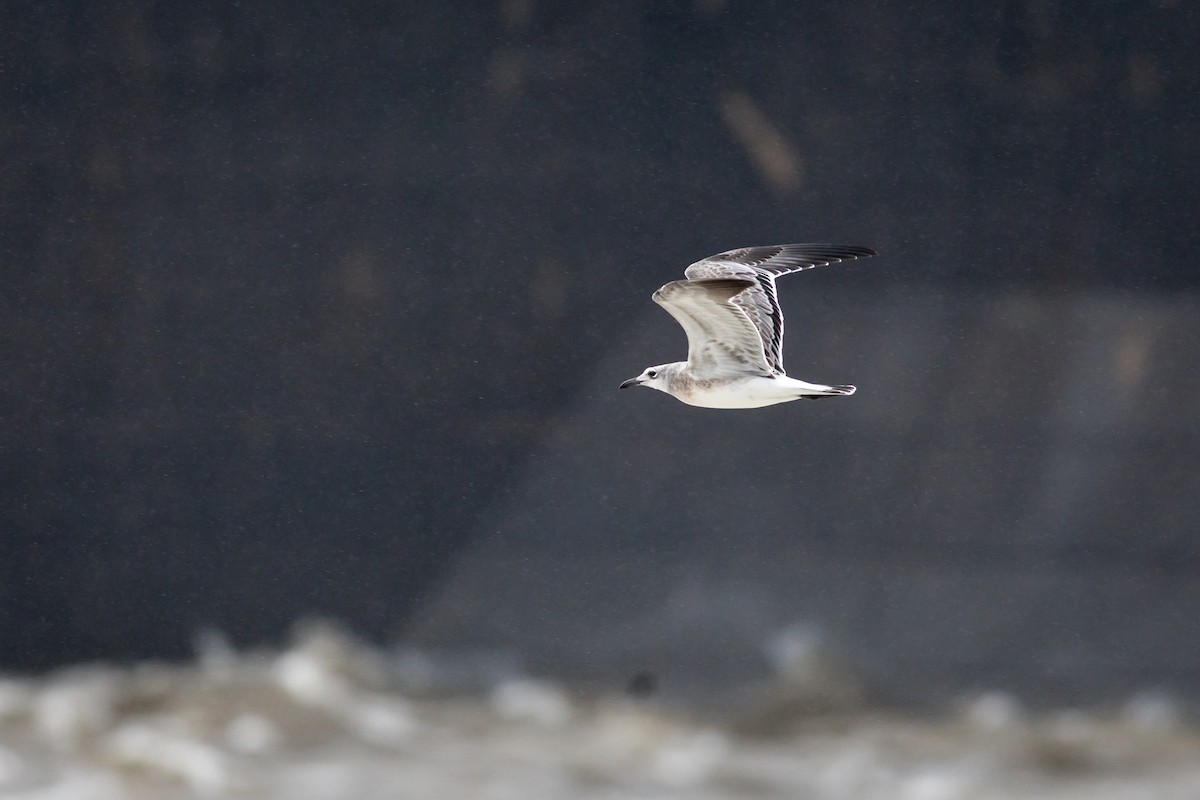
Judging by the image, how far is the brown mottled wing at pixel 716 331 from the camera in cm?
421

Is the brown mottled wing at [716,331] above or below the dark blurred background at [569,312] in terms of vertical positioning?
below

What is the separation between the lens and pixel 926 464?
6164mm

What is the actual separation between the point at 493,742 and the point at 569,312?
186 centimetres

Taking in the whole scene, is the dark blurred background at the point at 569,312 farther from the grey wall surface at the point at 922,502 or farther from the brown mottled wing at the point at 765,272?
the brown mottled wing at the point at 765,272

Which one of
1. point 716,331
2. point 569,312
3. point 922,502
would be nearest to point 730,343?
point 716,331

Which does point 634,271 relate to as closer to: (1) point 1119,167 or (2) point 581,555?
(2) point 581,555

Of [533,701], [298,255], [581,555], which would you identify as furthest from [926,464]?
[298,255]

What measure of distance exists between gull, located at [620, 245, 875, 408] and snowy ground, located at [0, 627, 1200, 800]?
6.76ft

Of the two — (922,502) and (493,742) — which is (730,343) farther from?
(493,742)

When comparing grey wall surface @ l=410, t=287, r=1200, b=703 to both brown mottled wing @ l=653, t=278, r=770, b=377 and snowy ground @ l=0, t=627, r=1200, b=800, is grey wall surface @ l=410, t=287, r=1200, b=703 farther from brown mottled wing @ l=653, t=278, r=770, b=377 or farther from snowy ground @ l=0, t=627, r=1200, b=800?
brown mottled wing @ l=653, t=278, r=770, b=377

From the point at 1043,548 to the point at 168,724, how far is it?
149 inches

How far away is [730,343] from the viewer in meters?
4.48

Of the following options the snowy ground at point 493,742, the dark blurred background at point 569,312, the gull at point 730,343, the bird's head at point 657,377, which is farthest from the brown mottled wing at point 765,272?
the snowy ground at point 493,742

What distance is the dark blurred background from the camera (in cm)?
604
